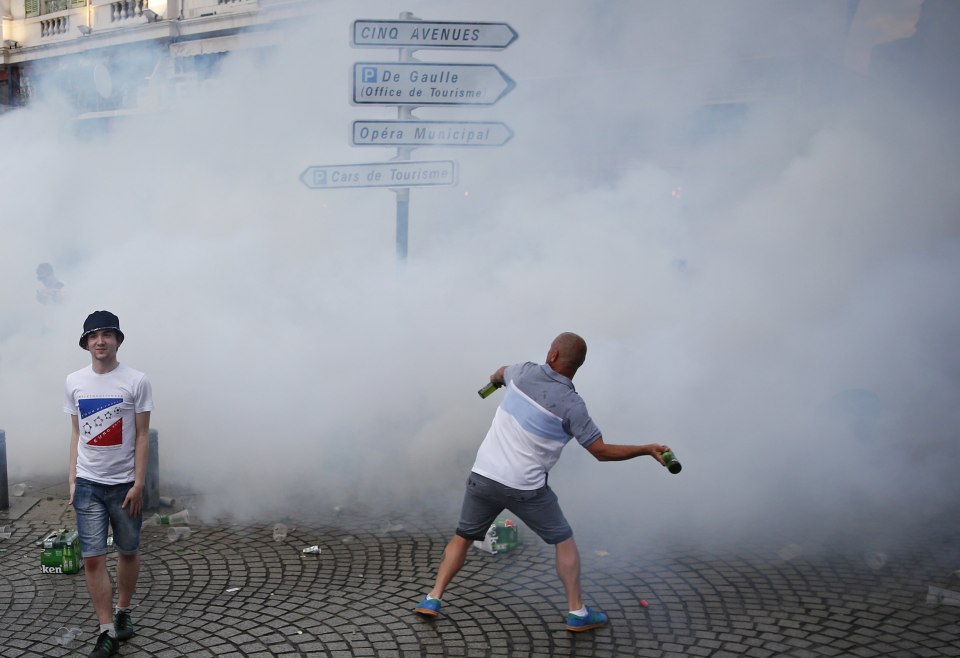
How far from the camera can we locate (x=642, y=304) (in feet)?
18.6

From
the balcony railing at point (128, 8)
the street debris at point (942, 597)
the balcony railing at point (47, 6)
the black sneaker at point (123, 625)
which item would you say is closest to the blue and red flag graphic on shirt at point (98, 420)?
the black sneaker at point (123, 625)

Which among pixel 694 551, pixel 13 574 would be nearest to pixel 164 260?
pixel 13 574

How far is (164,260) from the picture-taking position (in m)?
7.02

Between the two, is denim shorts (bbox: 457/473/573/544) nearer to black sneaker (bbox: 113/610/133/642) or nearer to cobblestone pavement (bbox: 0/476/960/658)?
cobblestone pavement (bbox: 0/476/960/658)

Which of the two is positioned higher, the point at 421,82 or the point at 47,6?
the point at 47,6

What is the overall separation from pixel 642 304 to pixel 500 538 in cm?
197

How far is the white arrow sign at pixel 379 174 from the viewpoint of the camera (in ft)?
18.4

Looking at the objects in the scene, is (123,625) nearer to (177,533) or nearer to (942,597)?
(177,533)

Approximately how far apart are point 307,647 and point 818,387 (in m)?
3.34

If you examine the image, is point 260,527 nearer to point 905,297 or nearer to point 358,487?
point 358,487

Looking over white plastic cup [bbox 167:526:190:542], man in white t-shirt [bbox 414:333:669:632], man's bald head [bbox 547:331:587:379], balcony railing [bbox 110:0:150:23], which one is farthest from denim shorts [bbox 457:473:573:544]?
balcony railing [bbox 110:0:150:23]

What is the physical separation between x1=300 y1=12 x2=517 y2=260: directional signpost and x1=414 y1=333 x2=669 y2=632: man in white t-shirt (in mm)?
2499

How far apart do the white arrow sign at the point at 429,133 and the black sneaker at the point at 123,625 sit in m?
3.18

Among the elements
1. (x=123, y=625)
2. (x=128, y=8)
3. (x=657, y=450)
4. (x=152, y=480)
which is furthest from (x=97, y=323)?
(x=128, y=8)
